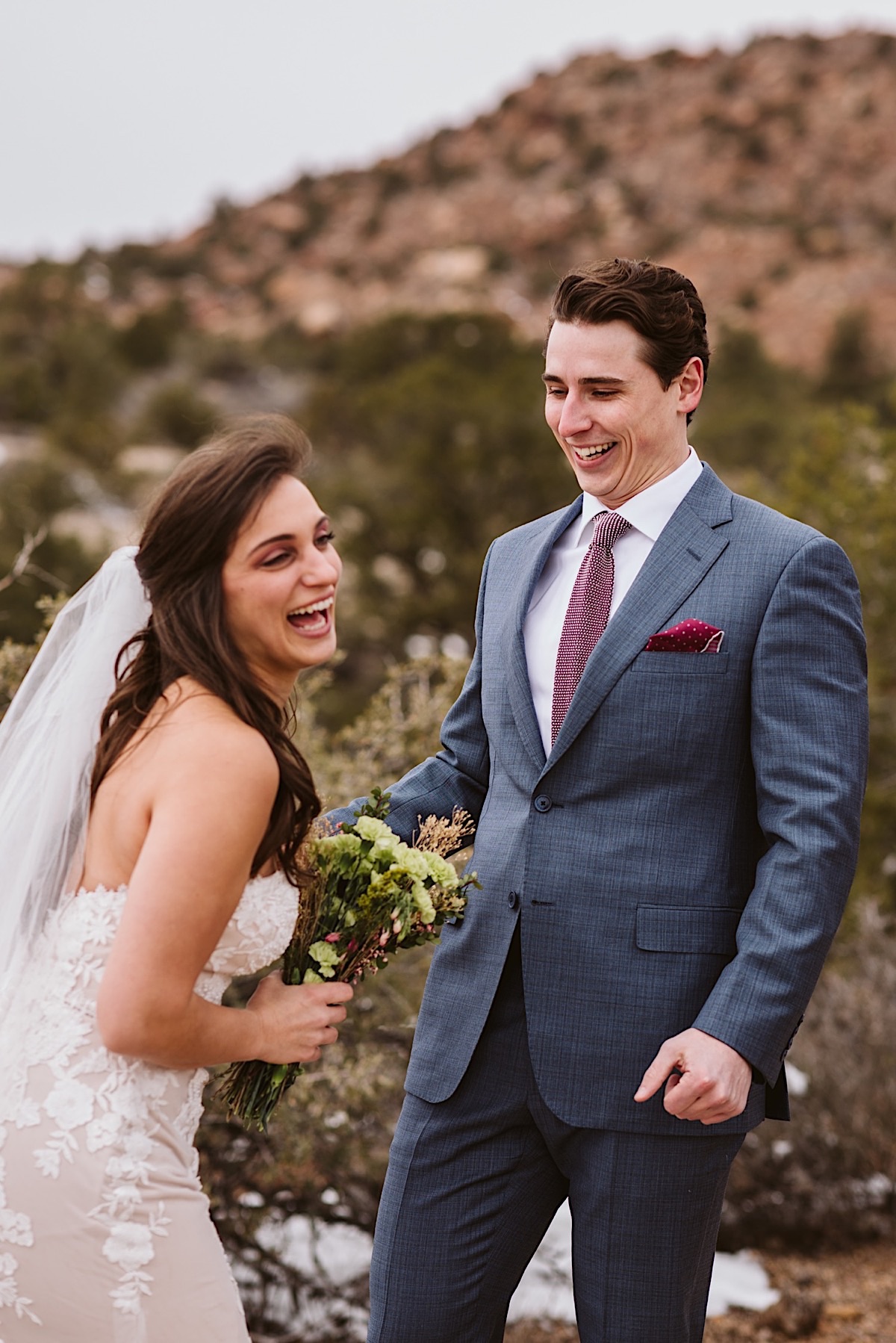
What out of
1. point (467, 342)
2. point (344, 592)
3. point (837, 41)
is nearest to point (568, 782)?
point (344, 592)

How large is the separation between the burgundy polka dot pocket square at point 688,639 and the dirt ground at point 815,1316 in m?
2.62

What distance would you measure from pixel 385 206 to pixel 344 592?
42281mm

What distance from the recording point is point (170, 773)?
196 centimetres

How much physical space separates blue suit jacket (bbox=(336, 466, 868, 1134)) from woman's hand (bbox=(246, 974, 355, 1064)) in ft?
1.16

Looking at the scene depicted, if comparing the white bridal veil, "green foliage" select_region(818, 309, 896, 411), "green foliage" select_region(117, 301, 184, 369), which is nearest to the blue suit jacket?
the white bridal veil

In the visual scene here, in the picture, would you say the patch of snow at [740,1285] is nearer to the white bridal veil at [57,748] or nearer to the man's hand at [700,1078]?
the man's hand at [700,1078]

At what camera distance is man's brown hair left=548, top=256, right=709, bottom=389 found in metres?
2.57

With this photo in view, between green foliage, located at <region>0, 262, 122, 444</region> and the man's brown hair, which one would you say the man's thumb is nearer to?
the man's brown hair

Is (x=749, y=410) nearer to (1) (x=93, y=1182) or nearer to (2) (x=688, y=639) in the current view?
(2) (x=688, y=639)

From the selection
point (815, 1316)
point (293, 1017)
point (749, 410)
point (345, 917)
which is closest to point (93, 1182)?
point (293, 1017)

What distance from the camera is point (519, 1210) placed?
8.32 feet

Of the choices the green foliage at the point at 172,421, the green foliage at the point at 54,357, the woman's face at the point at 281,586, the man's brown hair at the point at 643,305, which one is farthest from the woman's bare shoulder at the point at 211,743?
the green foliage at the point at 172,421

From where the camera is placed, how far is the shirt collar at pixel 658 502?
265 centimetres

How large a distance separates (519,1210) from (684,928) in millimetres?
628
